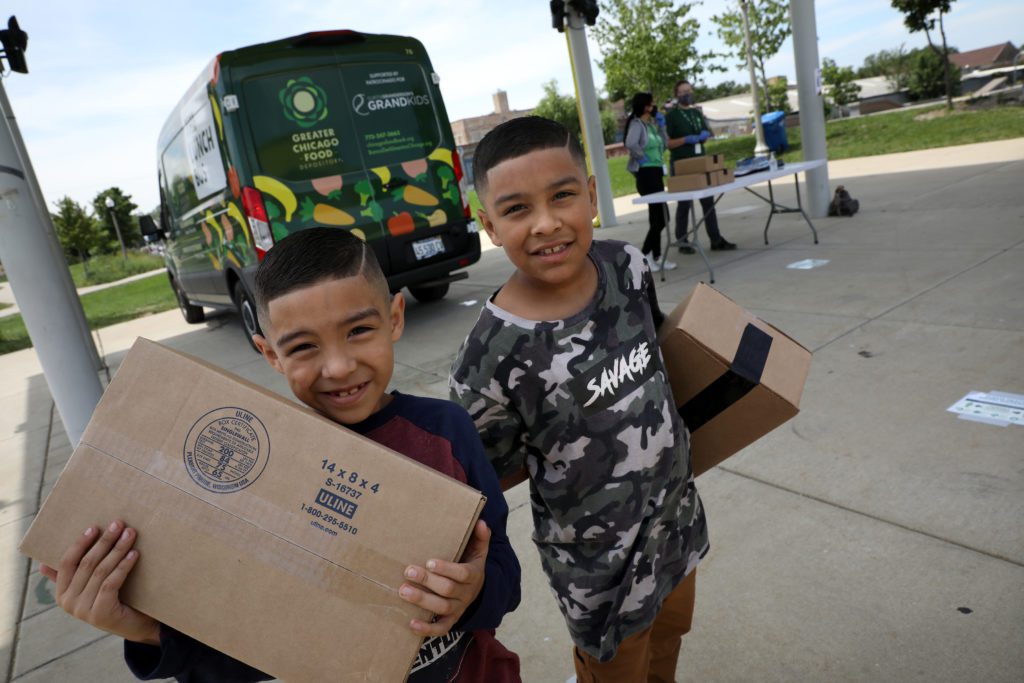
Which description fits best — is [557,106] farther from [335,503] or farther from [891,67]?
[335,503]

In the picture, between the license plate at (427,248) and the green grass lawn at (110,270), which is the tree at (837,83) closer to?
the license plate at (427,248)

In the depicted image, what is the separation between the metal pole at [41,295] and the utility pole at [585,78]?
7348mm

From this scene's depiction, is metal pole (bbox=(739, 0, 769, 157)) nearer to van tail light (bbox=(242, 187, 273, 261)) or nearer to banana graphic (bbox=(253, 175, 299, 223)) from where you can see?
banana graphic (bbox=(253, 175, 299, 223))

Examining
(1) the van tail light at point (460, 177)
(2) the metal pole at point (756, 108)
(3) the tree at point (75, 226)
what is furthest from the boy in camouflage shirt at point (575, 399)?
(3) the tree at point (75, 226)

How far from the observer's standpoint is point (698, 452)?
162 centimetres

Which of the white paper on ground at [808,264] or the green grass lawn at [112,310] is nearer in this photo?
the white paper on ground at [808,264]

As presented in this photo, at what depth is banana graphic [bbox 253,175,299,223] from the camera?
5066 millimetres

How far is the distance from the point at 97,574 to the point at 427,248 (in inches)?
204

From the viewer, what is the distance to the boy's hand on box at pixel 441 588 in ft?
2.67

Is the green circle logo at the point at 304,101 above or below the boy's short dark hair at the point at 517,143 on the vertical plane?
above

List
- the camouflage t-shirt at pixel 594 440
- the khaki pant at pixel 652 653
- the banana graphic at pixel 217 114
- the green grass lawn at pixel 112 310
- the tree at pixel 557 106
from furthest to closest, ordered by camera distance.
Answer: the tree at pixel 557 106, the green grass lawn at pixel 112 310, the banana graphic at pixel 217 114, the khaki pant at pixel 652 653, the camouflage t-shirt at pixel 594 440

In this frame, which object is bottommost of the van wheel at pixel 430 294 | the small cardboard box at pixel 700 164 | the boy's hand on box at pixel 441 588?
the van wheel at pixel 430 294

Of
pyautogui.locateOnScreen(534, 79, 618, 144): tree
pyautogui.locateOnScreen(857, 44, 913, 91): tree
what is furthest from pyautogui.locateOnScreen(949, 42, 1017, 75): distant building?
pyautogui.locateOnScreen(534, 79, 618, 144): tree

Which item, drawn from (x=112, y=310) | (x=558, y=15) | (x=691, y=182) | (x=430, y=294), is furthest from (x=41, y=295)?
(x=112, y=310)
